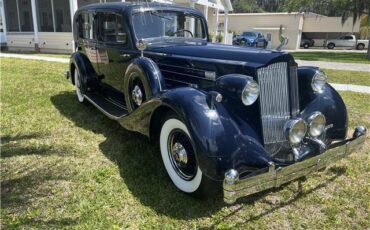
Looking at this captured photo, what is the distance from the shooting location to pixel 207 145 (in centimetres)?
273

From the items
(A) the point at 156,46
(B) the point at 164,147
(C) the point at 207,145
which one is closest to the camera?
(C) the point at 207,145

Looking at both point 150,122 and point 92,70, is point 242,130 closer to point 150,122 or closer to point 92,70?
point 150,122

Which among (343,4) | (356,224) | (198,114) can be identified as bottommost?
(356,224)

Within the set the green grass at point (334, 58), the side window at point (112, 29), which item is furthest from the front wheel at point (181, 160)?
the green grass at point (334, 58)

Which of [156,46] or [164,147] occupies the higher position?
[156,46]

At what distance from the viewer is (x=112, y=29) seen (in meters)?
5.08

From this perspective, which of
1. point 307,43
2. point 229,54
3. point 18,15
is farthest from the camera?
point 307,43

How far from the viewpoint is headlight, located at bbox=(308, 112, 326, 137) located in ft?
10.7

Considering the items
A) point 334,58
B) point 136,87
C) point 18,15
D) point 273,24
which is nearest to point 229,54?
point 136,87

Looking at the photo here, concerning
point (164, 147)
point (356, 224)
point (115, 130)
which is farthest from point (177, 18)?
point (356, 224)

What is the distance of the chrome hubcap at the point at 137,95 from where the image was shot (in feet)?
13.9

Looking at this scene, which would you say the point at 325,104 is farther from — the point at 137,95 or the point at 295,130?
the point at 137,95

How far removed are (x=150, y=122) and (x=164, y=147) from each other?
12.2 inches

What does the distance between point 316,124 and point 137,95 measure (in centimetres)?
219
